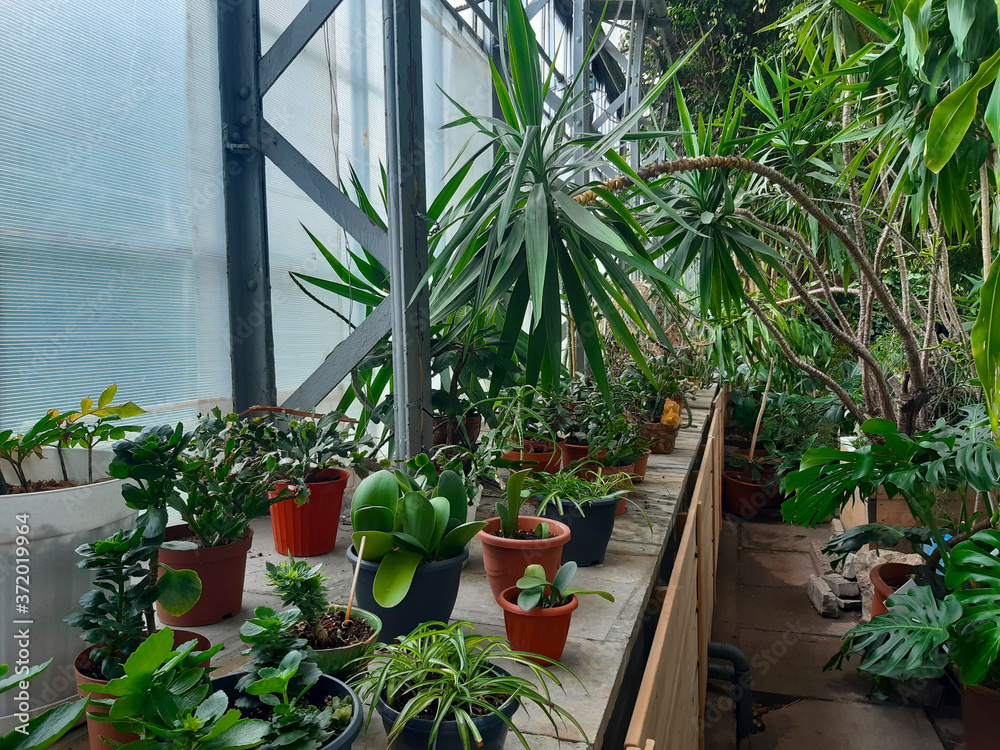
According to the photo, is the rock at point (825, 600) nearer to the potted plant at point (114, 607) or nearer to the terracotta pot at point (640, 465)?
the terracotta pot at point (640, 465)

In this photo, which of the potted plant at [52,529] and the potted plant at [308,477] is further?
the potted plant at [308,477]

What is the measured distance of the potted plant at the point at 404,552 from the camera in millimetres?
1019

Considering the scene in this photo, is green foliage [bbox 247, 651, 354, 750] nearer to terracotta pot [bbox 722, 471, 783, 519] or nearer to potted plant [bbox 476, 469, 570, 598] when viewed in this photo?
potted plant [bbox 476, 469, 570, 598]

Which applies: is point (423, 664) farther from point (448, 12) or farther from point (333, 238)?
point (448, 12)

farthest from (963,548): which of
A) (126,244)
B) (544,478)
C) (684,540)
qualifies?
(126,244)

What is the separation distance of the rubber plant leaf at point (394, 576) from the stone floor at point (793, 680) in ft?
6.53

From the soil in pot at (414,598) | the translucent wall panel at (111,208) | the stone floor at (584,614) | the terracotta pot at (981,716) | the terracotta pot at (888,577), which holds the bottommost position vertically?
the terracotta pot at (981,716)

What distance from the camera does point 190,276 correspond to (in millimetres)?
1761

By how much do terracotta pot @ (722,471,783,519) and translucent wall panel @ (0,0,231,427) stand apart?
4.10m

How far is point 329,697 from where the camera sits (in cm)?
77

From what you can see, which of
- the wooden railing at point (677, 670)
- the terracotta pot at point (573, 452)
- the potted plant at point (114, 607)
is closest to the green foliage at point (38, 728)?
the potted plant at point (114, 607)

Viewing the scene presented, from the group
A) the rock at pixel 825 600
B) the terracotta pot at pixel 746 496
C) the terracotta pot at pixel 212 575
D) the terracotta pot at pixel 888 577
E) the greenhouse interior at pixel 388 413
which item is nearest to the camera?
the greenhouse interior at pixel 388 413

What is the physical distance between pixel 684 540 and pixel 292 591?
37.1 inches

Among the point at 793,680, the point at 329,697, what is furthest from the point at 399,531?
the point at 793,680
